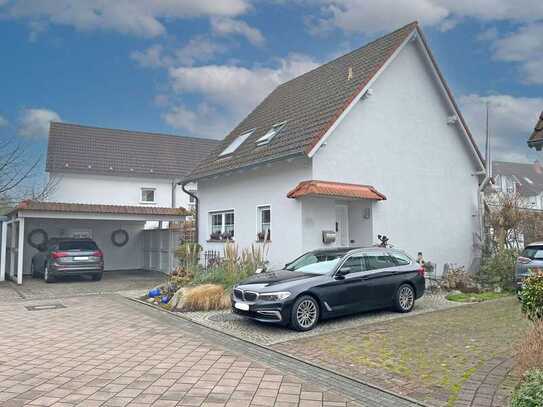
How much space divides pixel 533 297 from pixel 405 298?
4068 millimetres

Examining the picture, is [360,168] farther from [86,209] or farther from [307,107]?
[86,209]

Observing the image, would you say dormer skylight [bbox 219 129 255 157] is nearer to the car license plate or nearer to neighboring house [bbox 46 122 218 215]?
the car license plate

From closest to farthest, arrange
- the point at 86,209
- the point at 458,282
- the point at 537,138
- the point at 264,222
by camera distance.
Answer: the point at 537,138, the point at 458,282, the point at 264,222, the point at 86,209

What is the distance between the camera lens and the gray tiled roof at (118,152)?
26766 mm

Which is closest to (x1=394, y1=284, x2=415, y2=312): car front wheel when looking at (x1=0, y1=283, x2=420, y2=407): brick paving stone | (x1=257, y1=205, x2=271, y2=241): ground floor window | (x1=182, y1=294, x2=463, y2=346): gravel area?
(x1=182, y1=294, x2=463, y2=346): gravel area

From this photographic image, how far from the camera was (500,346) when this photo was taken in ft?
23.6

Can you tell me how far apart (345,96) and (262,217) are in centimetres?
463

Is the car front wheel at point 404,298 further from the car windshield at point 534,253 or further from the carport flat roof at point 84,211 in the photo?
the carport flat roof at point 84,211

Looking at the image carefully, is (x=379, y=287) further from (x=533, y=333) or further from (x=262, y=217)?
(x=262, y=217)

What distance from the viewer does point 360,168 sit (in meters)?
14.0

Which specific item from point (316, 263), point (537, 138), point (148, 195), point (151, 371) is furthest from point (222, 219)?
point (148, 195)

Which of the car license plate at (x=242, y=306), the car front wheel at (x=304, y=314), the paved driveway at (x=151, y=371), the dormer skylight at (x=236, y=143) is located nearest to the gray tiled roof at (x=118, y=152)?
the dormer skylight at (x=236, y=143)

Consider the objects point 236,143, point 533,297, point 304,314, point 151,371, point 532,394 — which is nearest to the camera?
point 532,394

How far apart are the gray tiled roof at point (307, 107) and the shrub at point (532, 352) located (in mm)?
7908
